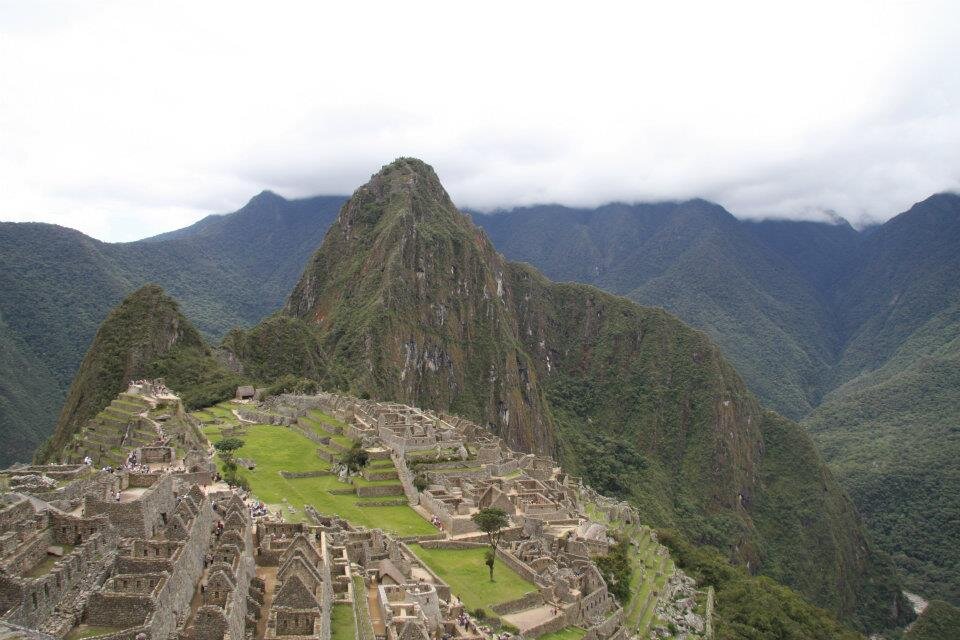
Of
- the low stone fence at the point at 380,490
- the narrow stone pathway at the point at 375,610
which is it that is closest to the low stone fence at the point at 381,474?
the low stone fence at the point at 380,490

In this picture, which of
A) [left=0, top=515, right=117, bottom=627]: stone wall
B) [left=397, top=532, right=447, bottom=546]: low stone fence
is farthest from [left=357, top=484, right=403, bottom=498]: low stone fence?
[left=0, top=515, right=117, bottom=627]: stone wall

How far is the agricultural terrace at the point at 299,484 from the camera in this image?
3891cm

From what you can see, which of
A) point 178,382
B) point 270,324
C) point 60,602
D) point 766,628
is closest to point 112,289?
point 270,324

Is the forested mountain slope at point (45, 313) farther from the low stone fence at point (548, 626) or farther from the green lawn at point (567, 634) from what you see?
the green lawn at point (567, 634)

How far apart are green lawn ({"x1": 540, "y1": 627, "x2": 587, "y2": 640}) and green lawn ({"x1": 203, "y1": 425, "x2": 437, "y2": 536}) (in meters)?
9.60

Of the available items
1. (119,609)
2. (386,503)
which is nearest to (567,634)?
(386,503)

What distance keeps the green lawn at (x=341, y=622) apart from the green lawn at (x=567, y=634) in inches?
528

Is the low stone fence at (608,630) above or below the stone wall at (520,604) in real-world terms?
below

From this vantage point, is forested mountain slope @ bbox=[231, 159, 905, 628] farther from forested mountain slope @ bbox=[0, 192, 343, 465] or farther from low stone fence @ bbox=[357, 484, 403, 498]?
low stone fence @ bbox=[357, 484, 403, 498]

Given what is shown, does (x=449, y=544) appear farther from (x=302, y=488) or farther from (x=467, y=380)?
(x=467, y=380)

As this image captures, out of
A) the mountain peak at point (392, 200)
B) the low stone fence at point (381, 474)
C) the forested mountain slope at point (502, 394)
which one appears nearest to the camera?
the low stone fence at point (381, 474)

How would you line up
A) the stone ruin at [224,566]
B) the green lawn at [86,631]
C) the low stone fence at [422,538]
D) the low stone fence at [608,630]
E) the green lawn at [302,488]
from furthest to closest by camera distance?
the green lawn at [302,488] < the low stone fence at [422,538] < the low stone fence at [608,630] < the stone ruin at [224,566] < the green lawn at [86,631]

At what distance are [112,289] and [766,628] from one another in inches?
5971

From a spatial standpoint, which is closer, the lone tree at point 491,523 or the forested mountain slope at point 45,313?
the lone tree at point 491,523
